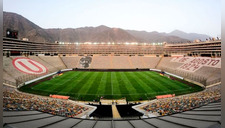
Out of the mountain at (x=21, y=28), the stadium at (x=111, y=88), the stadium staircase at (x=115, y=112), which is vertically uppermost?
the mountain at (x=21, y=28)

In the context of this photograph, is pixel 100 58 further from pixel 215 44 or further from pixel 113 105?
pixel 215 44

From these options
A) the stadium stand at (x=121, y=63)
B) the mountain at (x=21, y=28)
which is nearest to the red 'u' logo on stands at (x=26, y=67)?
the stadium stand at (x=121, y=63)

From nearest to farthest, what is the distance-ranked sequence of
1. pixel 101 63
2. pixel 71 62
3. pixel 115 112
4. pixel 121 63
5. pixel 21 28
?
pixel 115 112, pixel 101 63, pixel 71 62, pixel 121 63, pixel 21 28

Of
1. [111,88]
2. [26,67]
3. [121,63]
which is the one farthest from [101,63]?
[111,88]

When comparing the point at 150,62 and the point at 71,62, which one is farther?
the point at 150,62

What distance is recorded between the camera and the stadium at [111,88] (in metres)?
4.24

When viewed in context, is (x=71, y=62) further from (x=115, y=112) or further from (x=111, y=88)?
(x=115, y=112)

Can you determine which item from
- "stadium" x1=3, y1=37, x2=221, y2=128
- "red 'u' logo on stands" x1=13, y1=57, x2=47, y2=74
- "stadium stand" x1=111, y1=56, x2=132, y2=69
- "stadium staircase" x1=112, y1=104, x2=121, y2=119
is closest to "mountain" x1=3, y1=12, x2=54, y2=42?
"stadium" x1=3, y1=37, x2=221, y2=128

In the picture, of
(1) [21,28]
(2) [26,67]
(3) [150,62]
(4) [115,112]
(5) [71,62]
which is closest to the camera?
(4) [115,112]

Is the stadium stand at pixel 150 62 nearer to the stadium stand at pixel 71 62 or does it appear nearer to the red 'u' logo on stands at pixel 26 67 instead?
the stadium stand at pixel 71 62

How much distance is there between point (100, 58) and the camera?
179ft

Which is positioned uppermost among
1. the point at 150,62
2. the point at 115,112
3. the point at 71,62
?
the point at 71,62

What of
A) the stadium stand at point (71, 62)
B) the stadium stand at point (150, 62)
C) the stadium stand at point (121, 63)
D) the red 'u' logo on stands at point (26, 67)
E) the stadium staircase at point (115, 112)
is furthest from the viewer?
the stadium stand at point (150, 62)

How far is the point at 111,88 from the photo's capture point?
76.2 ft
